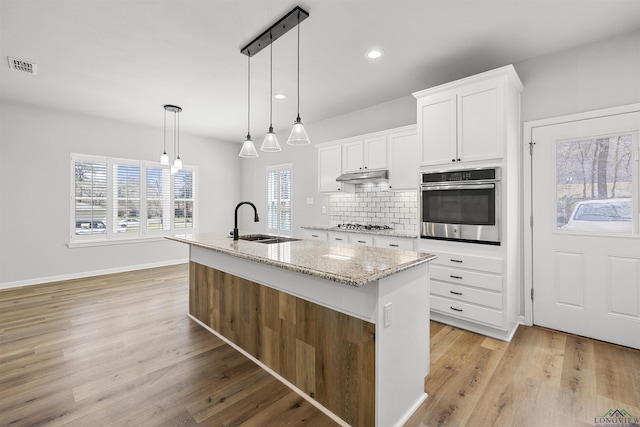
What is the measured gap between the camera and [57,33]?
2.61m

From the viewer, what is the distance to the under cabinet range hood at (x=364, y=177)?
3.99 metres

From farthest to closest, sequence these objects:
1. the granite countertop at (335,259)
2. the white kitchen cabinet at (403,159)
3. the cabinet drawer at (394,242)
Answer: the white kitchen cabinet at (403,159) → the cabinet drawer at (394,242) → the granite countertop at (335,259)

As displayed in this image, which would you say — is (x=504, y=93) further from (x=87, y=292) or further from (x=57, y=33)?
(x=87, y=292)

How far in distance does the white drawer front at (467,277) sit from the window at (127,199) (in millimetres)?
5331

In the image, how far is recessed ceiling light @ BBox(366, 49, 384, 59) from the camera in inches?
115

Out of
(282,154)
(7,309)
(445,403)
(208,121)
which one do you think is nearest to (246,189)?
(282,154)

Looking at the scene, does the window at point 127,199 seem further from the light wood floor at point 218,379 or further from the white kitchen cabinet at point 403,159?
the white kitchen cabinet at point 403,159

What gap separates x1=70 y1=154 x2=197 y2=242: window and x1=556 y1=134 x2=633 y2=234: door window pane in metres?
6.37

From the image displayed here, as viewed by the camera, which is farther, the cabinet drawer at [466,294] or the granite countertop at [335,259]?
the cabinet drawer at [466,294]

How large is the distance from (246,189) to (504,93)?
Result: 18.7 ft

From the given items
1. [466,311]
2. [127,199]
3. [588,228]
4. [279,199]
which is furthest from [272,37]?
[127,199]

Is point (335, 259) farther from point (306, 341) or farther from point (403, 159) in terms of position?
point (403, 159)

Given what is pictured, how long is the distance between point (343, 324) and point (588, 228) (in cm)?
271

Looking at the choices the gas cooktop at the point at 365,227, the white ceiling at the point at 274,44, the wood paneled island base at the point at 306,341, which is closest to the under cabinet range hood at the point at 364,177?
the gas cooktop at the point at 365,227
